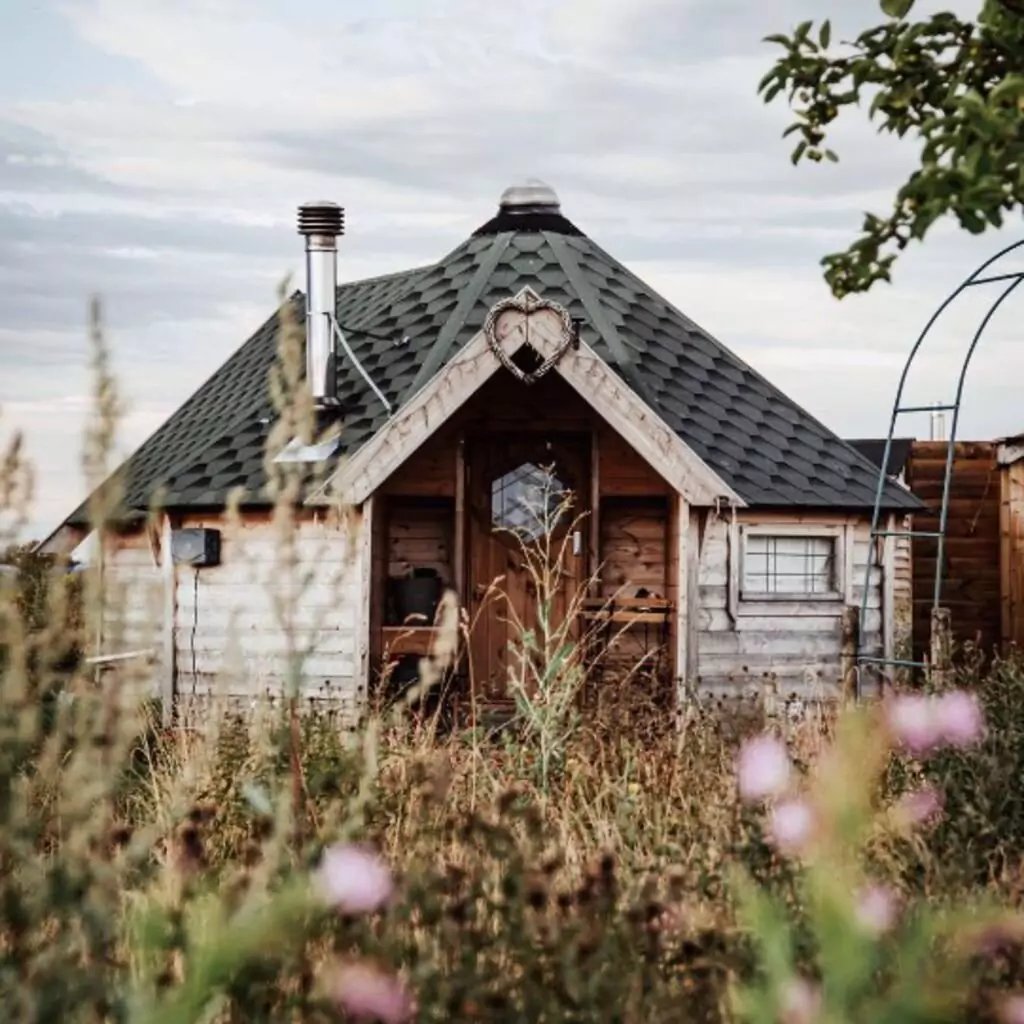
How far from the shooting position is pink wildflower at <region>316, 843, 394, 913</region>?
315 centimetres

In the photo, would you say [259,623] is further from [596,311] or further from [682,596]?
[596,311]

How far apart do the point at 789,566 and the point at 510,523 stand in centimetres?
236

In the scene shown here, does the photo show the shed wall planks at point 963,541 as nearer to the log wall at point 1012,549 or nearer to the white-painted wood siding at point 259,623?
the log wall at point 1012,549

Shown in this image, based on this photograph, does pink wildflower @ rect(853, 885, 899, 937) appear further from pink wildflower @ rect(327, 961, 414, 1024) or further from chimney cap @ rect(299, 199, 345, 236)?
chimney cap @ rect(299, 199, 345, 236)

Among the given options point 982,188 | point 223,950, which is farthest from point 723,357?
point 223,950

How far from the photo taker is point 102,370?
296 centimetres

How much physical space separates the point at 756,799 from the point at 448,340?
852 cm

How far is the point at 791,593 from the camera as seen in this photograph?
541 inches

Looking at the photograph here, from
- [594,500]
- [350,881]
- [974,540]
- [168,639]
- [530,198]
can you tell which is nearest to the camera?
[350,881]

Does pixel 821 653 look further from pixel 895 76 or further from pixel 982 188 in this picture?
pixel 982 188

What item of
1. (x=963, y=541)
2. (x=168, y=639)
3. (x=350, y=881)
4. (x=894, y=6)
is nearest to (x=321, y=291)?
(x=168, y=639)

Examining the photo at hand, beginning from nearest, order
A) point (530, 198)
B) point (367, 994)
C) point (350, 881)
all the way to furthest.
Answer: point (367, 994), point (350, 881), point (530, 198)

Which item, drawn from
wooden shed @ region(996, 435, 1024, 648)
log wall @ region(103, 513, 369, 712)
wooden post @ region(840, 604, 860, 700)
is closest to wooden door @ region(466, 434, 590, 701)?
log wall @ region(103, 513, 369, 712)

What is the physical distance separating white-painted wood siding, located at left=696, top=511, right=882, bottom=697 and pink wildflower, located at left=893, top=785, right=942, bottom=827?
6103mm
